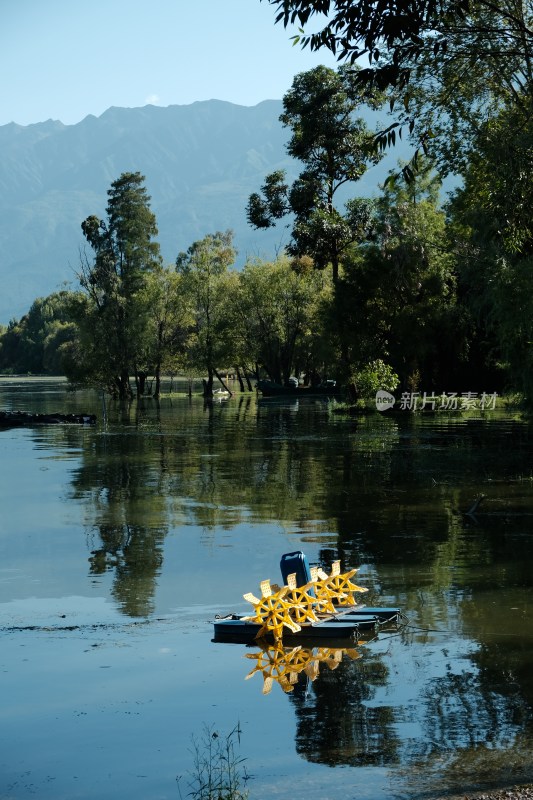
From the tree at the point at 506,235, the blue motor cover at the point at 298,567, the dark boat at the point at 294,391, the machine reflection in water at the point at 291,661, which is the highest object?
the tree at the point at 506,235

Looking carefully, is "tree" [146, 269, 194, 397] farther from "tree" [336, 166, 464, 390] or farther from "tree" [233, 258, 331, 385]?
"tree" [336, 166, 464, 390]

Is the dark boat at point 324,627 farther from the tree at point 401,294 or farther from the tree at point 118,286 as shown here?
the tree at point 118,286

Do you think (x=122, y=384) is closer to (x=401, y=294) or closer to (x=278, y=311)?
(x=278, y=311)

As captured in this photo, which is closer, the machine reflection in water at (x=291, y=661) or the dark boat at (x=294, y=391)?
the machine reflection in water at (x=291, y=661)

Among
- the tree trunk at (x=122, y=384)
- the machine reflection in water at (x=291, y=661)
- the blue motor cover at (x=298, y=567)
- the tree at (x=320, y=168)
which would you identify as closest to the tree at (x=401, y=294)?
the tree at (x=320, y=168)

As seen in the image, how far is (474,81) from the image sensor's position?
28.9 meters

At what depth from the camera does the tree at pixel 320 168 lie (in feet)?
231

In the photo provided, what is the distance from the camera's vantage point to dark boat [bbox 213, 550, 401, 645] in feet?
48.1

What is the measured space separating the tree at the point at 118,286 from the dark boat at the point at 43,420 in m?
36.4

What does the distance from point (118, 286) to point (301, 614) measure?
297 feet

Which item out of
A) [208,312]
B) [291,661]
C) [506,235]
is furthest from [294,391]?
[291,661]

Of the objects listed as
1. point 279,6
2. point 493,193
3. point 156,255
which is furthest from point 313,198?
point 279,6

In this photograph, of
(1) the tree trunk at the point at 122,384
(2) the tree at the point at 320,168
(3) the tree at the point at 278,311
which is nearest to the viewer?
(2) the tree at the point at 320,168

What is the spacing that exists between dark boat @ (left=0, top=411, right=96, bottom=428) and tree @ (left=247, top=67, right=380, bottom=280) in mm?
19200
